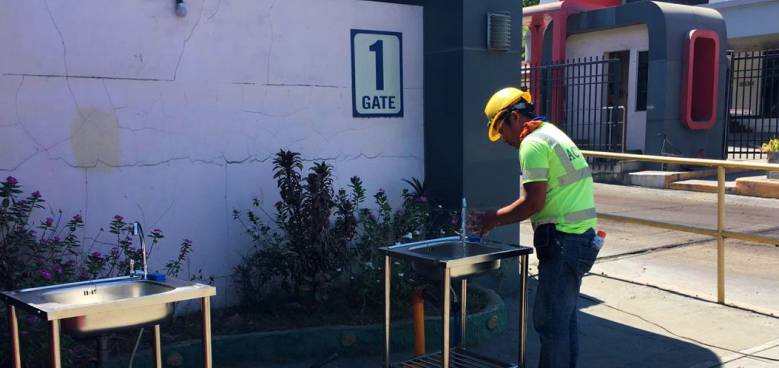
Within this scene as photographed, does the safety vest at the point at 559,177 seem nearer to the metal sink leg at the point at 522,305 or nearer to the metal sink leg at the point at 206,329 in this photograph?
the metal sink leg at the point at 522,305

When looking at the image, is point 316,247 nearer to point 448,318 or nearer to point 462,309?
point 462,309

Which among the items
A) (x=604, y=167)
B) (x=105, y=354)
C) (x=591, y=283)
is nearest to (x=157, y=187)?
(x=105, y=354)

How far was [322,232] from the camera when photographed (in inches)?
207

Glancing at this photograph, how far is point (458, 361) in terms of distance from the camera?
14.8 ft

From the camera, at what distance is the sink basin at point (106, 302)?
9.29ft

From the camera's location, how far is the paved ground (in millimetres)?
5234

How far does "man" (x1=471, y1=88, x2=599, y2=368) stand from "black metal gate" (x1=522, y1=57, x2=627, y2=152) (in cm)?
1206

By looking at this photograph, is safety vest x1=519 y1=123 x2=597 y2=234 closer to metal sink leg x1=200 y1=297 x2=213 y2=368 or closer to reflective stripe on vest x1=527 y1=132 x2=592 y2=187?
reflective stripe on vest x1=527 y1=132 x2=592 y2=187

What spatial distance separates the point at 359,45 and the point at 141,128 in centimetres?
199

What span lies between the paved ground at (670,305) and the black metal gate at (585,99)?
5.57 metres

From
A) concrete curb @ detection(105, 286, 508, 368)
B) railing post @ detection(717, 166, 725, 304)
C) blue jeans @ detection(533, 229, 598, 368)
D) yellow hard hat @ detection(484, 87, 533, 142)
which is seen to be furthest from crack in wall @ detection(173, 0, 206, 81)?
railing post @ detection(717, 166, 725, 304)

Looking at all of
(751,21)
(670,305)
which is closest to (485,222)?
(670,305)

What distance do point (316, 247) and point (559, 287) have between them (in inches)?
75.4

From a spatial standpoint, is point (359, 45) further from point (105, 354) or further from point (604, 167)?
point (604, 167)
